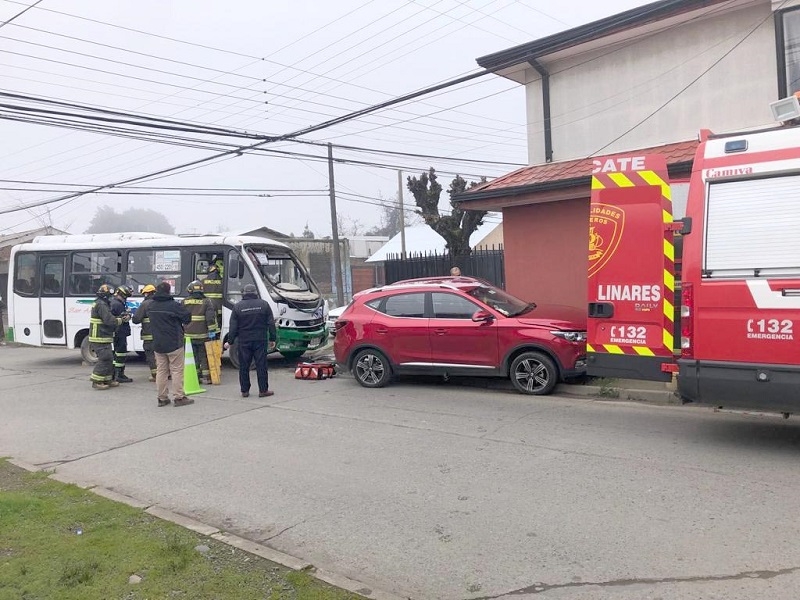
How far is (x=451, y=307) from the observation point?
991 centimetres

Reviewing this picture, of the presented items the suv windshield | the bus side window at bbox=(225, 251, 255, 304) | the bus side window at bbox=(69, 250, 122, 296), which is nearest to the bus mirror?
the bus side window at bbox=(225, 251, 255, 304)

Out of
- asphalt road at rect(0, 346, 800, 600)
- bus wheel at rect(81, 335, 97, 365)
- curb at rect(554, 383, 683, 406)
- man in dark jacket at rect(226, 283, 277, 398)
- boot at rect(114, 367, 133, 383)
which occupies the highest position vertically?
man in dark jacket at rect(226, 283, 277, 398)

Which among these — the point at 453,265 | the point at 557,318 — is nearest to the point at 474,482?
the point at 557,318

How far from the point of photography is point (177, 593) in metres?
3.67

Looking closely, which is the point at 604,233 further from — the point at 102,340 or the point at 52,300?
the point at 52,300

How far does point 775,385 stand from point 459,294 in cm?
495

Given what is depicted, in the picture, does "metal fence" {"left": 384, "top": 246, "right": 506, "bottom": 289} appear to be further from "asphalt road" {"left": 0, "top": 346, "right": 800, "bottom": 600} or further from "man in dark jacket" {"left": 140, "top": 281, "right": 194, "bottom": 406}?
"man in dark jacket" {"left": 140, "top": 281, "right": 194, "bottom": 406}

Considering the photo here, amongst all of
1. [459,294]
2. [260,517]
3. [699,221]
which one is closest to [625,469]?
[699,221]

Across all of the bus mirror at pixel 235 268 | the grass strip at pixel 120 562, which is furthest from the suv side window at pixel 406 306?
the grass strip at pixel 120 562

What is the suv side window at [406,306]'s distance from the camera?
1019 centimetres

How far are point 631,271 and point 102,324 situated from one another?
8.95 m

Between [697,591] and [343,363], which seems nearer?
[697,591]

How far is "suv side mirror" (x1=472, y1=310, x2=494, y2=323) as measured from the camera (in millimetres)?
9492

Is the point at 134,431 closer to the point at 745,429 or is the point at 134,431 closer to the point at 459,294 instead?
the point at 459,294
